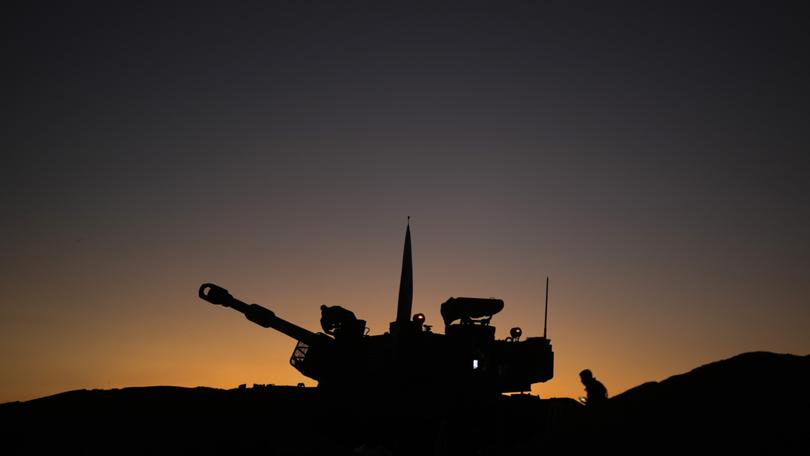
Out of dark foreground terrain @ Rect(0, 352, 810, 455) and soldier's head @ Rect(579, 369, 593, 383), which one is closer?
dark foreground terrain @ Rect(0, 352, 810, 455)

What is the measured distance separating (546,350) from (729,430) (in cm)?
1605

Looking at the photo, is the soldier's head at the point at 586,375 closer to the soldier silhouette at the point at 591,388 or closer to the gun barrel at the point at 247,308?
the soldier silhouette at the point at 591,388

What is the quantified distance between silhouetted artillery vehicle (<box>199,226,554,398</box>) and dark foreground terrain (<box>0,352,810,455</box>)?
0.70 metres

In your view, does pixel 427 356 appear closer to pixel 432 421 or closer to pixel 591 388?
pixel 432 421

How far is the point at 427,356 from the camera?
25.5 m

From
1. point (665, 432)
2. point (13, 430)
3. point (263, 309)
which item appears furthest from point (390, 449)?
point (665, 432)

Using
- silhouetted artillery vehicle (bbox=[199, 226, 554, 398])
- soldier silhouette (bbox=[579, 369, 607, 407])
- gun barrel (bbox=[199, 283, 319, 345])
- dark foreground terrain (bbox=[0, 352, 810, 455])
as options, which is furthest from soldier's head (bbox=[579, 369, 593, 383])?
gun barrel (bbox=[199, 283, 319, 345])

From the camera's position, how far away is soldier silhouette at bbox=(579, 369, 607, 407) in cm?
1476

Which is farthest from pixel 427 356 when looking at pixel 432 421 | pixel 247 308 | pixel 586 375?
pixel 586 375

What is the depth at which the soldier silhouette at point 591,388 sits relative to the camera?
14.8 metres

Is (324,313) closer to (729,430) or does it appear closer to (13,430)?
(13,430)

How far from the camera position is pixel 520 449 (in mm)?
13695

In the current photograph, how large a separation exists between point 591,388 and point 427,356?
11.3 metres

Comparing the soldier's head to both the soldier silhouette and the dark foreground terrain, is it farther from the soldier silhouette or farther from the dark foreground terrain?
the dark foreground terrain
